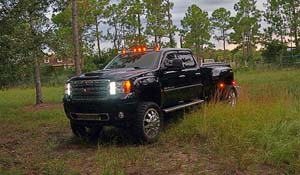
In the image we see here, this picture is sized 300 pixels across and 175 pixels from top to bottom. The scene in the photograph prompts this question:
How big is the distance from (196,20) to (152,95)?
40557 millimetres

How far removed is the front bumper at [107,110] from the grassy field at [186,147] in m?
0.52

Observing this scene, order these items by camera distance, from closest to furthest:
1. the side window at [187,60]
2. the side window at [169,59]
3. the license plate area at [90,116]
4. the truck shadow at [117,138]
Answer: the license plate area at [90,116], the truck shadow at [117,138], the side window at [169,59], the side window at [187,60]

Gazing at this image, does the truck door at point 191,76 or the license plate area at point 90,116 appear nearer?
the license plate area at point 90,116

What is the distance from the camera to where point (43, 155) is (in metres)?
6.89

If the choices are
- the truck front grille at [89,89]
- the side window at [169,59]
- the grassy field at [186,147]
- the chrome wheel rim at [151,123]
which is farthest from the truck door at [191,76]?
the truck front grille at [89,89]

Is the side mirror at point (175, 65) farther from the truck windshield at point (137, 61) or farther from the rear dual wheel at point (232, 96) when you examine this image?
the rear dual wheel at point (232, 96)

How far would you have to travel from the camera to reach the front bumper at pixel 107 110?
278 inches

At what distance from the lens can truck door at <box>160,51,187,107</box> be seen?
26.7ft

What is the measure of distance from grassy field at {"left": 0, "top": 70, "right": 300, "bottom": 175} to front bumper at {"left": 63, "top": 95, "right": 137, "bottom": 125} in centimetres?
52

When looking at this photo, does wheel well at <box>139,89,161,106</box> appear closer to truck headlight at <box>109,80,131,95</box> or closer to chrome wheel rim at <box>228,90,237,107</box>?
truck headlight at <box>109,80,131,95</box>

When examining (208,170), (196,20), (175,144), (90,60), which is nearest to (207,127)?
(175,144)

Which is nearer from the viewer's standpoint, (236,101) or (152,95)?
(152,95)

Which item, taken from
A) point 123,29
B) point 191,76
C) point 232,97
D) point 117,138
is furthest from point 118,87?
point 123,29

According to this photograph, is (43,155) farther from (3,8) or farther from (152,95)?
(3,8)
